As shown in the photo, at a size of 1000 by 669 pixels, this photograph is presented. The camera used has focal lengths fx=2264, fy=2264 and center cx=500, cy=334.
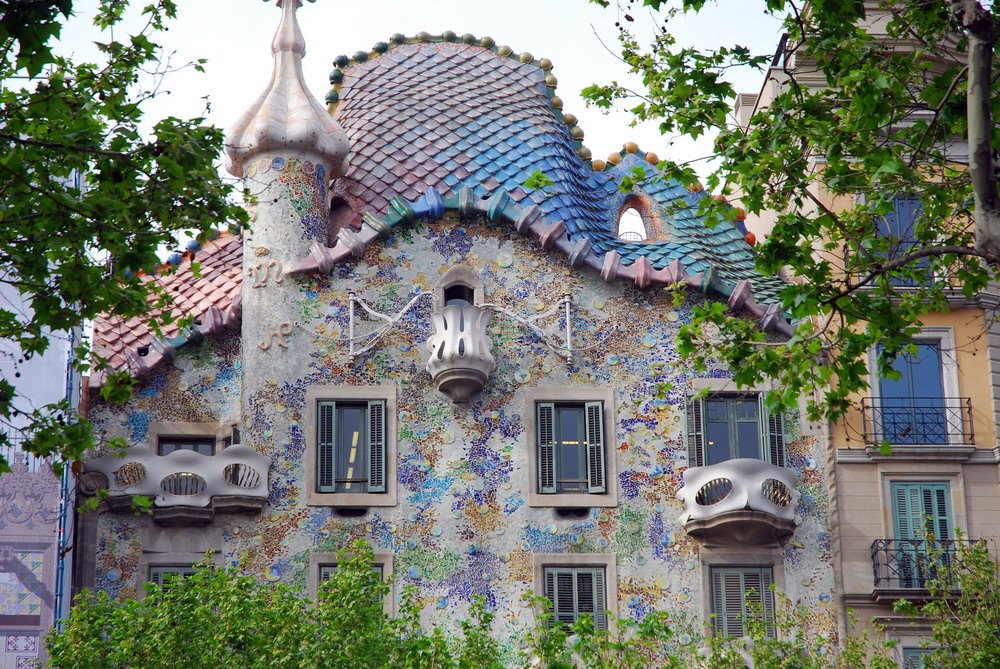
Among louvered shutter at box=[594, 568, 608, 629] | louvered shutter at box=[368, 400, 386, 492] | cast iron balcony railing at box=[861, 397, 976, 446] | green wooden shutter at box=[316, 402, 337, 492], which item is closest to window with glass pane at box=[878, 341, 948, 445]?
cast iron balcony railing at box=[861, 397, 976, 446]

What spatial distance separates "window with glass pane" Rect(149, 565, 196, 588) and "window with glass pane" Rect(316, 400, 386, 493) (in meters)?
2.01

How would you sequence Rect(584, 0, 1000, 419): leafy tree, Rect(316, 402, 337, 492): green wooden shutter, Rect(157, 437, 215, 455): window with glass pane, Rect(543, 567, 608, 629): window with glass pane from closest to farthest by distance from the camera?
Rect(584, 0, 1000, 419): leafy tree, Rect(543, 567, 608, 629): window with glass pane, Rect(316, 402, 337, 492): green wooden shutter, Rect(157, 437, 215, 455): window with glass pane

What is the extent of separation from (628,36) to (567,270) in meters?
7.11

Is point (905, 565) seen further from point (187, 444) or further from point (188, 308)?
point (188, 308)

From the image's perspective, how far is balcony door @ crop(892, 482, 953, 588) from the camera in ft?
97.0

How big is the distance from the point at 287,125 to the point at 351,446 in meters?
4.65

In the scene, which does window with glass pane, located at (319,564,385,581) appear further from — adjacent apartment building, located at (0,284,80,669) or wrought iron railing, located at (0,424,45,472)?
wrought iron railing, located at (0,424,45,472)

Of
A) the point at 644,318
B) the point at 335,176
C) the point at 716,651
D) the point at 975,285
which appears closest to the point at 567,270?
the point at 644,318

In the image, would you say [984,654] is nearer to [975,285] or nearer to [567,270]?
[975,285]

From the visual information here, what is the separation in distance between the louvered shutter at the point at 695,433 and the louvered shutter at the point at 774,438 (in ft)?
2.74

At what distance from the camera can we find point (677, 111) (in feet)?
78.0

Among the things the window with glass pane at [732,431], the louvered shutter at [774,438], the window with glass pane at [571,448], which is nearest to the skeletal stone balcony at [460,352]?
the window with glass pane at [571,448]

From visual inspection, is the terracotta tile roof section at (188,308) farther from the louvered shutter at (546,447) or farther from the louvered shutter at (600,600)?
the louvered shutter at (600,600)

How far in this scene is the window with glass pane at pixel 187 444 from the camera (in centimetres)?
3044
